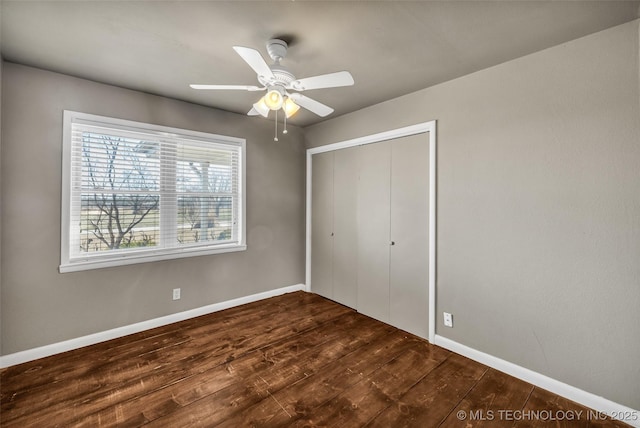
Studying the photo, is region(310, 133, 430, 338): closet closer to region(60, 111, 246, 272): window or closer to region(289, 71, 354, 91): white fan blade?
region(60, 111, 246, 272): window

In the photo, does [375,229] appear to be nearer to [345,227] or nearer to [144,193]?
[345,227]

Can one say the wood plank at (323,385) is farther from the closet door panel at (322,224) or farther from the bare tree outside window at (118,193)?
the bare tree outside window at (118,193)

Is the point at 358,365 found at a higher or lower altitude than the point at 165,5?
lower

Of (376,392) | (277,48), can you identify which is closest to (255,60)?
(277,48)

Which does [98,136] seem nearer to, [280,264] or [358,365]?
[280,264]

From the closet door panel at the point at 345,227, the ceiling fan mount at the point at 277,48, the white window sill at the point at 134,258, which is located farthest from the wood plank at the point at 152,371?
the ceiling fan mount at the point at 277,48

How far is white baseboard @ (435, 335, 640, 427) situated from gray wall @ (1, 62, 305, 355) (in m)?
2.57

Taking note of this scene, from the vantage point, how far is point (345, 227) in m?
3.56

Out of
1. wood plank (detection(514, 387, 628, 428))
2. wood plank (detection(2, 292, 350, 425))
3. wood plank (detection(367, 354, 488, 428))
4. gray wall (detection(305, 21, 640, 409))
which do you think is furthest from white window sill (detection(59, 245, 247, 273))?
wood plank (detection(514, 387, 628, 428))

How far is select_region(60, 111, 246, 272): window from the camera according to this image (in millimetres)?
2504

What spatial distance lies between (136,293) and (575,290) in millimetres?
3759

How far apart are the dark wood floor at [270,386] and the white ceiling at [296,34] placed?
96.3 inches

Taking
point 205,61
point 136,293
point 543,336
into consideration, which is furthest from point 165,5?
point 543,336

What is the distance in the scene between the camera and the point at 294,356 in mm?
2398
